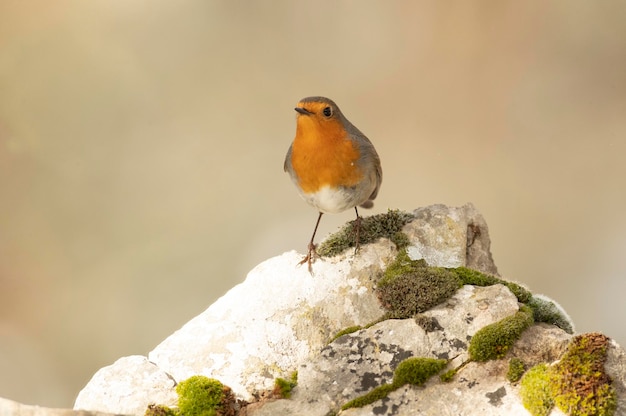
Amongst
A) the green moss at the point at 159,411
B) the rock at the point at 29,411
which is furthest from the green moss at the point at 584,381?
the rock at the point at 29,411

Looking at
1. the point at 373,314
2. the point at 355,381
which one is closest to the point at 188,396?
the point at 355,381

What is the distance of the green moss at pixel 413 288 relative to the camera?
199 inches

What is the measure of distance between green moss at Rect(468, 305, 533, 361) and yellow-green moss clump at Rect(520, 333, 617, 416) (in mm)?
286

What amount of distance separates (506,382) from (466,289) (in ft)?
3.31

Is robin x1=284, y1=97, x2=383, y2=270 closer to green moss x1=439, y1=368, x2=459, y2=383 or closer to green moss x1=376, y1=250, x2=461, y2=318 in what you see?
green moss x1=376, y1=250, x2=461, y2=318

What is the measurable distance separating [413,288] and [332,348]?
0.88 m

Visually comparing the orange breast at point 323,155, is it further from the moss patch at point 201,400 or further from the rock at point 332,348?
the moss patch at point 201,400

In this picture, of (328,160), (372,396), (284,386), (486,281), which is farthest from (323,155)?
(372,396)

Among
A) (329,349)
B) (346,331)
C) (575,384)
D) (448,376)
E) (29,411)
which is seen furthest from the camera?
(346,331)

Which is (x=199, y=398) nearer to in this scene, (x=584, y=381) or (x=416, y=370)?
(x=416, y=370)

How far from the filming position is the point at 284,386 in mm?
4562

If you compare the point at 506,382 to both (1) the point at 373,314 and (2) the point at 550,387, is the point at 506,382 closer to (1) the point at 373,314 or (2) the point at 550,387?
(2) the point at 550,387

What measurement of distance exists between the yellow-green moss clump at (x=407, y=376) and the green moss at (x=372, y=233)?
153 centimetres

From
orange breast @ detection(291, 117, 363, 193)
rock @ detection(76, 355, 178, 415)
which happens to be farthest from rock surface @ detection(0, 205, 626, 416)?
orange breast @ detection(291, 117, 363, 193)
